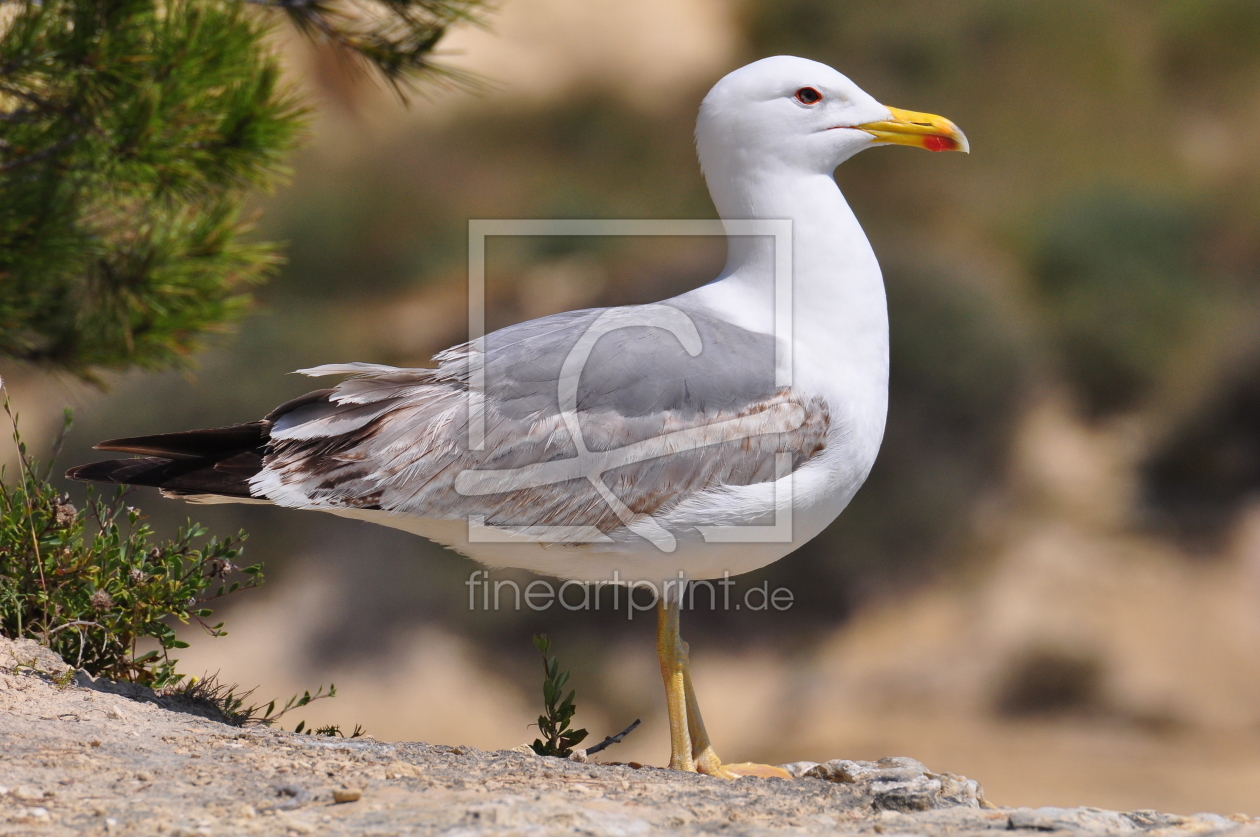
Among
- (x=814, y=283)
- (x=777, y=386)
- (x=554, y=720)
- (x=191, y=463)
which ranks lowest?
(x=554, y=720)

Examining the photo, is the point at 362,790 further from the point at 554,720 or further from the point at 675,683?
the point at 675,683

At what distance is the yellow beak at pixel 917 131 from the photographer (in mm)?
4102

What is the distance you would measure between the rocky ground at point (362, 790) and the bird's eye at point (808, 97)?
7.41 ft

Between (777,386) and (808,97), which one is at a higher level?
(808,97)

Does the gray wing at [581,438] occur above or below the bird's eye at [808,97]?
below

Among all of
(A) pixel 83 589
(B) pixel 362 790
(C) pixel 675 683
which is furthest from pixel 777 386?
(A) pixel 83 589

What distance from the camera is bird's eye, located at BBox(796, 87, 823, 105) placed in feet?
13.4

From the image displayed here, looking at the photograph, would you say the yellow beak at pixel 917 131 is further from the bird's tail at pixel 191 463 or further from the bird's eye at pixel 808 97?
the bird's tail at pixel 191 463

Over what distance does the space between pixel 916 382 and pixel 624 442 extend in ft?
34.7

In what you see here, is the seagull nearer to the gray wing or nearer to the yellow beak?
the gray wing

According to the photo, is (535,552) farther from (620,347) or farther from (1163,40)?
(1163,40)

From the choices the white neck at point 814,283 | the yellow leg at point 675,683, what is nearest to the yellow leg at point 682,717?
the yellow leg at point 675,683

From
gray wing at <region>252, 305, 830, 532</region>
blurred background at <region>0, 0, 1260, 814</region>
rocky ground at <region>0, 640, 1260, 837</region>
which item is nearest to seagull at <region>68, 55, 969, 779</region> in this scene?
gray wing at <region>252, 305, 830, 532</region>

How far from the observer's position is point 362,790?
2.67 m
